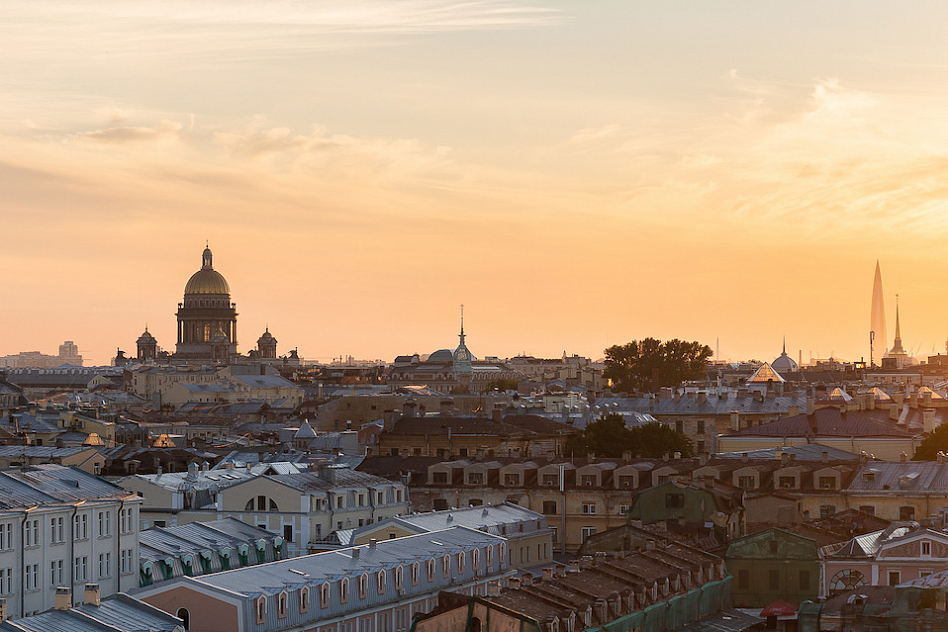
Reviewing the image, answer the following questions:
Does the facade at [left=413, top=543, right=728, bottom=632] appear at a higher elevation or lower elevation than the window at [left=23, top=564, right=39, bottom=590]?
lower

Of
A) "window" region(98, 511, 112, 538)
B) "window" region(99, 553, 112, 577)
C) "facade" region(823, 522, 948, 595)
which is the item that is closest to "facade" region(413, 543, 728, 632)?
"facade" region(823, 522, 948, 595)

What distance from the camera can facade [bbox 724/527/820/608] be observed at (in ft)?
223

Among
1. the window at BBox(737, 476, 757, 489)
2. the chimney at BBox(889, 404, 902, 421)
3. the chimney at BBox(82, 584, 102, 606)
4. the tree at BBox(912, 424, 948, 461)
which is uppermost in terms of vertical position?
the chimney at BBox(889, 404, 902, 421)

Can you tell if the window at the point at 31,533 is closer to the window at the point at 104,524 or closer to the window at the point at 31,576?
the window at the point at 31,576

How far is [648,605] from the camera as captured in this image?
5719cm

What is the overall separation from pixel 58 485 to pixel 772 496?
3626 centimetres

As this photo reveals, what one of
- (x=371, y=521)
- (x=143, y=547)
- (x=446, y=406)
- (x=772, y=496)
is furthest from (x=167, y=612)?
(x=446, y=406)

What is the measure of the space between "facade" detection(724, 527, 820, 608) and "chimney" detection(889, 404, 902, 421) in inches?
1836

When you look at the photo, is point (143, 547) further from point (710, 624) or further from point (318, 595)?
point (710, 624)

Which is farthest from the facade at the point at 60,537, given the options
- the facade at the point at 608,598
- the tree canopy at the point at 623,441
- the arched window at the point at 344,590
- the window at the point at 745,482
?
the tree canopy at the point at 623,441

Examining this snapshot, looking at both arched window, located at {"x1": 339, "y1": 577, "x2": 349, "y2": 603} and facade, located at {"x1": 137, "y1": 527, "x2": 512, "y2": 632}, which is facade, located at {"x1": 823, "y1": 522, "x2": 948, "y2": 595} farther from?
arched window, located at {"x1": 339, "y1": 577, "x2": 349, "y2": 603}

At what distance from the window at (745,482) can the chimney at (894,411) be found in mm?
31620

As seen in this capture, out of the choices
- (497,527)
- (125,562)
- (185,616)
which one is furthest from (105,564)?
(497,527)

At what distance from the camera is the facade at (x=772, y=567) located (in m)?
68.0
